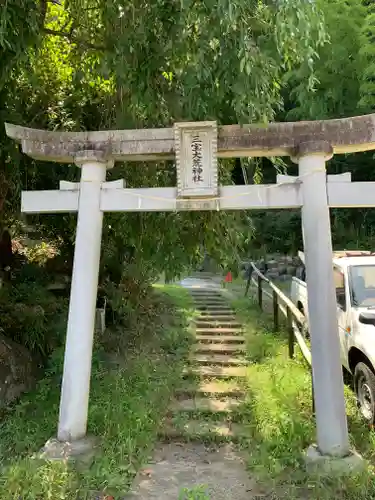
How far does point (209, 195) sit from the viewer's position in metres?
3.87

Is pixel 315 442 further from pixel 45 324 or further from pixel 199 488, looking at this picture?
pixel 45 324

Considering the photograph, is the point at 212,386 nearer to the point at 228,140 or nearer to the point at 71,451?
the point at 71,451

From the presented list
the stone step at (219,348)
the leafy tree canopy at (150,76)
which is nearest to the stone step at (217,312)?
the stone step at (219,348)

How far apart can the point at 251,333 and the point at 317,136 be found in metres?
4.50

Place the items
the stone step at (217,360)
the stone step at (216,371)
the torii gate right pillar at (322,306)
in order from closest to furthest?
the torii gate right pillar at (322,306) < the stone step at (216,371) < the stone step at (217,360)

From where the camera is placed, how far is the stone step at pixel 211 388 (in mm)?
5312

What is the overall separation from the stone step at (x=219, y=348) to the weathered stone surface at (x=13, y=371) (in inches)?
100

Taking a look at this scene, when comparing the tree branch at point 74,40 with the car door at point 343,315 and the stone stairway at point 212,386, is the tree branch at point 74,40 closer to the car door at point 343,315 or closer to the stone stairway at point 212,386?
the car door at point 343,315

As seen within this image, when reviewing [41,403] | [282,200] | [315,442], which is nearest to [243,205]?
[282,200]

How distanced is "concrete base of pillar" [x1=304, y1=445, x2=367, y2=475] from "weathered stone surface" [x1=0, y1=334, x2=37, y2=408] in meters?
3.68

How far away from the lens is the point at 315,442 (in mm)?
3773

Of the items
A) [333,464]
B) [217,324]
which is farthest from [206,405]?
[217,324]

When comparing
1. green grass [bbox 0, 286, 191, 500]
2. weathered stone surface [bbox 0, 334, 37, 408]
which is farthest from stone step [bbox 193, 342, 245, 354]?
weathered stone surface [bbox 0, 334, 37, 408]

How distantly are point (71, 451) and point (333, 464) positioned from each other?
2.10 meters
